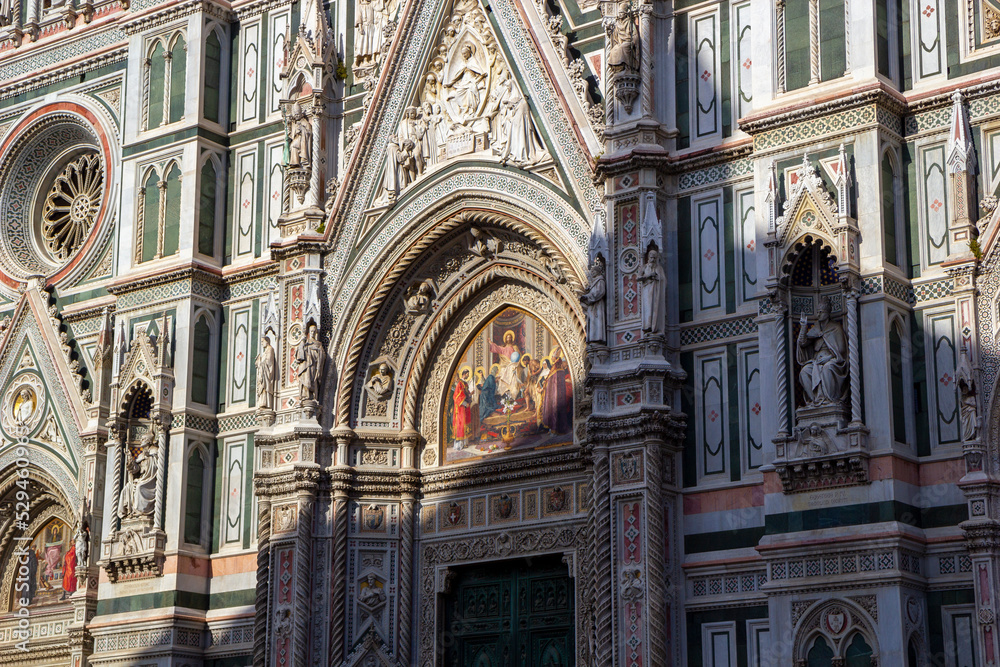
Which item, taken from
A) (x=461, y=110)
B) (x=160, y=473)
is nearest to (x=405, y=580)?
(x=160, y=473)

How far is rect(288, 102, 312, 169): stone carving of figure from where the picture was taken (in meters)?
25.7

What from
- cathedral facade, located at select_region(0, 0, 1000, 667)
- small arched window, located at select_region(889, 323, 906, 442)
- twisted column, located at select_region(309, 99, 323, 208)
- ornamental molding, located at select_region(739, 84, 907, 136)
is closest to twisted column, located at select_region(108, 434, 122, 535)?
cathedral facade, located at select_region(0, 0, 1000, 667)

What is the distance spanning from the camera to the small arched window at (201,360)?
85.9ft

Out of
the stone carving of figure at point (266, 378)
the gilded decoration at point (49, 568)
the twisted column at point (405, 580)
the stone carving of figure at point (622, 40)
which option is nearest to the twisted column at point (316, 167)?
the stone carving of figure at point (266, 378)

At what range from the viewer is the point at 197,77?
27312 mm

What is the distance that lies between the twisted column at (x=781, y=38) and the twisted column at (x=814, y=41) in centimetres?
41

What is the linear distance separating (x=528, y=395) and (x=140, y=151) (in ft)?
28.0

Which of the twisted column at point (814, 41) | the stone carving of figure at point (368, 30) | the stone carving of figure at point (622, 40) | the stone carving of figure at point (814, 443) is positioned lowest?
the stone carving of figure at point (814, 443)

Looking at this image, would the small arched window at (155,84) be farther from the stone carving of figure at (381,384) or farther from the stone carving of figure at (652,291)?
the stone carving of figure at (652,291)

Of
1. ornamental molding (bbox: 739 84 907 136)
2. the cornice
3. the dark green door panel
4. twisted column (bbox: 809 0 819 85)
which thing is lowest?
the dark green door panel

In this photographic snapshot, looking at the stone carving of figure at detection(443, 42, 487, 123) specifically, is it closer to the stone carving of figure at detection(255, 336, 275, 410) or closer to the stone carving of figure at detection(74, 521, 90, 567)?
the stone carving of figure at detection(255, 336, 275, 410)

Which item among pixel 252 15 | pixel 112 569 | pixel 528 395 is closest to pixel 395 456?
pixel 528 395

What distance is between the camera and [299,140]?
2573 centimetres

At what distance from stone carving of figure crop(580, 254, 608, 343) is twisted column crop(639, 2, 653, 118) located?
2173 mm
